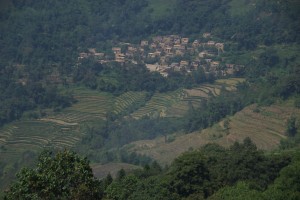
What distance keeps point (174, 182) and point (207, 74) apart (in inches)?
1004

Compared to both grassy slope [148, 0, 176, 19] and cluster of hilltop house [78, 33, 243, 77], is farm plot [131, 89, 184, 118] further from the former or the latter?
grassy slope [148, 0, 176, 19]

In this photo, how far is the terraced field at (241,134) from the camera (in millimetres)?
30516

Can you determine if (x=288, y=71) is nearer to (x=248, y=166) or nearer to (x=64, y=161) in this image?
(x=248, y=166)

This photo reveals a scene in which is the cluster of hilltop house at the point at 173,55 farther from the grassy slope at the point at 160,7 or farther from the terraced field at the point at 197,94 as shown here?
the grassy slope at the point at 160,7

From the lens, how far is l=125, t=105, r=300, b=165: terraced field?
100 ft

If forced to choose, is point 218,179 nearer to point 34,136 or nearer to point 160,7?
point 34,136

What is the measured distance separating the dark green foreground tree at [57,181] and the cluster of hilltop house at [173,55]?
3258 centimetres

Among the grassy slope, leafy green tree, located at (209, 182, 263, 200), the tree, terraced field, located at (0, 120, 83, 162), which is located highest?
the grassy slope

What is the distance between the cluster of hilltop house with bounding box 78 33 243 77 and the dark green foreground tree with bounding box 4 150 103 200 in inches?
1283

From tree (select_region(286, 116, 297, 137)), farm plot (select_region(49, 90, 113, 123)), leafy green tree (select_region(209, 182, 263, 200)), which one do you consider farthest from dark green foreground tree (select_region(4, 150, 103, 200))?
farm plot (select_region(49, 90, 113, 123))

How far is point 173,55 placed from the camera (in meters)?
51.9

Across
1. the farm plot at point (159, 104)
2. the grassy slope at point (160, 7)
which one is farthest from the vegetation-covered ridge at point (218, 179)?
the grassy slope at point (160, 7)

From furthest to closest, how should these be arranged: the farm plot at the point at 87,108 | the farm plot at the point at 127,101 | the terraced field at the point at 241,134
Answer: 1. the farm plot at the point at 127,101
2. the farm plot at the point at 87,108
3. the terraced field at the point at 241,134

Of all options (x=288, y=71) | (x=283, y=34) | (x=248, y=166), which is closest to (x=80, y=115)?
(x=288, y=71)
